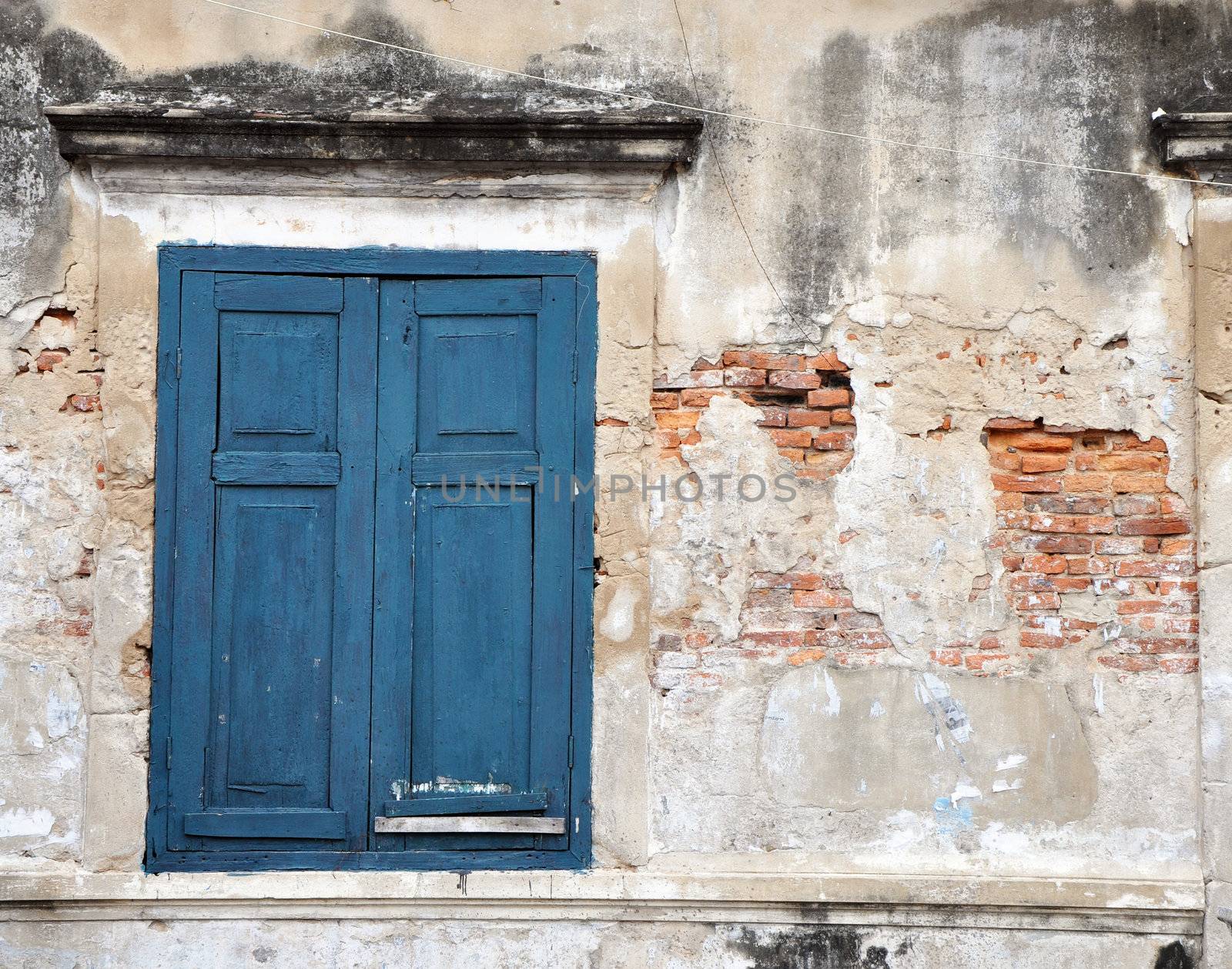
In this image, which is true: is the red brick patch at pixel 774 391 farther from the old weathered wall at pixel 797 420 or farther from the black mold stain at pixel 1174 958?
the black mold stain at pixel 1174 958

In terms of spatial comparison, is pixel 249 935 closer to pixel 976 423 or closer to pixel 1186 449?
pixel 976 423

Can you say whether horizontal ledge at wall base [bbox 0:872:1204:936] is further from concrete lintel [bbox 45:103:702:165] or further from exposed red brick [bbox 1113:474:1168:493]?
concrete lintel [bbox 45:103:702:165]

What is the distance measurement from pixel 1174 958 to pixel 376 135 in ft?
12.3

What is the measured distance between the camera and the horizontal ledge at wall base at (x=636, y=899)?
3.60 m

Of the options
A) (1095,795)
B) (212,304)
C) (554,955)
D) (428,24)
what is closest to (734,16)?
(428,24)

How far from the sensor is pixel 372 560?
12.2 ft

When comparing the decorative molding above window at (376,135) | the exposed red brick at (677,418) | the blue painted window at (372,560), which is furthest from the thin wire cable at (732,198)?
the blue painted window at (372,560)

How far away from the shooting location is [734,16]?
382 centimetres

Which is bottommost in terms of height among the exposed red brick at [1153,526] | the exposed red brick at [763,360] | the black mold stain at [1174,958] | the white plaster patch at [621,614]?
the black mold stain at [1174,958]

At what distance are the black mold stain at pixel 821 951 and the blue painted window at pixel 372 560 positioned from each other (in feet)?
2.21

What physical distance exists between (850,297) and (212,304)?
6.98 ft

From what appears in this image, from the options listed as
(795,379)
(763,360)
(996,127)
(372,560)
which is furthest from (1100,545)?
(372,560)

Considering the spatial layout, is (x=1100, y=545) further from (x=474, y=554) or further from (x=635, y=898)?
(x=474, y=554)

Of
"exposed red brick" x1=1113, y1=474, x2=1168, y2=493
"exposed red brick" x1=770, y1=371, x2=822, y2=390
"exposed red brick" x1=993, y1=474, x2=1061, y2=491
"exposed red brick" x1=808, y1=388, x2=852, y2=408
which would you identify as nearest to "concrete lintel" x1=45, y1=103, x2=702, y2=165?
"exposed red brick" x1=770, y1=371, x2=822, y2=390
